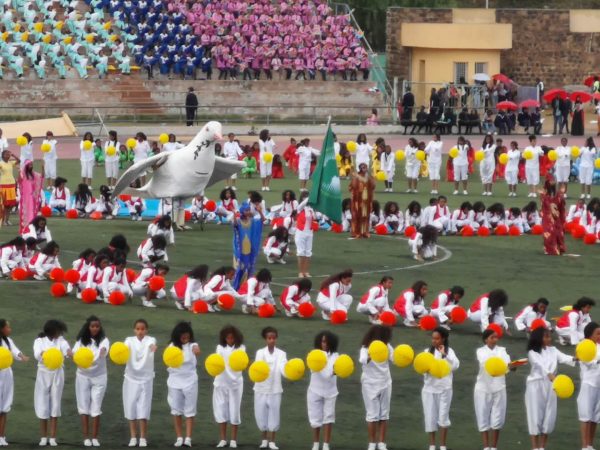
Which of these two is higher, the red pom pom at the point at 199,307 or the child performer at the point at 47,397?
the child performer at the point at 47,397

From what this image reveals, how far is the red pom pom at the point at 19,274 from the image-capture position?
26.1 meters

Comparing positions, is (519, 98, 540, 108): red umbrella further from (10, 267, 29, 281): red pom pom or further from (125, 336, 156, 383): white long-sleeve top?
(125, 336, 156, 383): white long-sleeve top

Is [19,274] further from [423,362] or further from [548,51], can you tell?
[548,51]

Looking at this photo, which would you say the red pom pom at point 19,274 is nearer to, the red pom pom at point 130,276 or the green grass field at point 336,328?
the green grass field at point 336,328

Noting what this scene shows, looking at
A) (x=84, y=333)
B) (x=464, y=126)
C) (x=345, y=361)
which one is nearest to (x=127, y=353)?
(x=84, y=333)

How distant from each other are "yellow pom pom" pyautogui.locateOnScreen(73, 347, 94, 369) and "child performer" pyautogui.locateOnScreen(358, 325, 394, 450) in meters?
2.91

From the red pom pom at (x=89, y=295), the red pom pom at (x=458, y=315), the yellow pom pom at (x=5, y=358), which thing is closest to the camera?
the yellow pom pom at (x=5, y=358)

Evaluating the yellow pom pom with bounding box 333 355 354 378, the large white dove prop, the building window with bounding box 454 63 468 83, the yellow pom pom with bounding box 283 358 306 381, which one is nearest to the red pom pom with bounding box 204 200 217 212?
the large white dove prop

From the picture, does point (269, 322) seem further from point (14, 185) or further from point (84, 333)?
point (14, 185)

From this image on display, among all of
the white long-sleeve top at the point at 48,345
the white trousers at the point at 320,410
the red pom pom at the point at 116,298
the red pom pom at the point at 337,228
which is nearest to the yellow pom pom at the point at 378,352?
the white trousers at the point at 320,410

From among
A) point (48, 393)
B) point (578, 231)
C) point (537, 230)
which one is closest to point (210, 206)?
point (537, 230)

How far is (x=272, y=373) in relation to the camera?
707 inches

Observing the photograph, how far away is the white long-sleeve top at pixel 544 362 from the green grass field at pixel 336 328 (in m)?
0.85

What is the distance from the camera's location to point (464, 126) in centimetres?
5228
